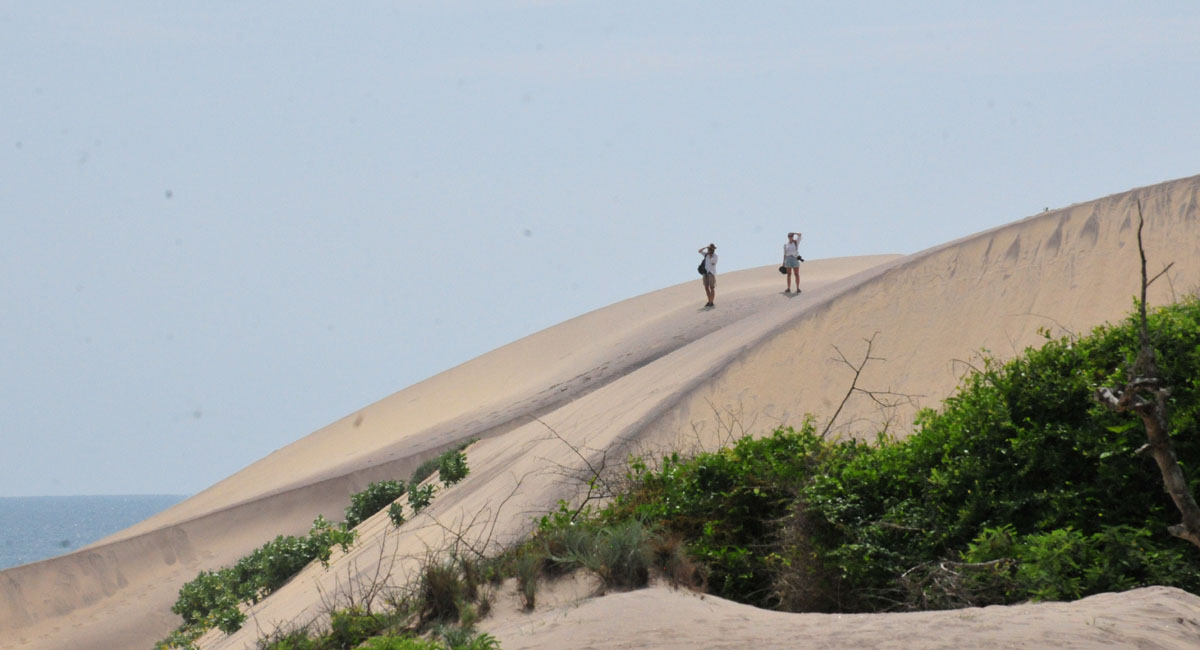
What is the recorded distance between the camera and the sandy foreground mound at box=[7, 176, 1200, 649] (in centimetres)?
1309

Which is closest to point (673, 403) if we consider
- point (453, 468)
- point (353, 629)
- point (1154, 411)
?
point (453, 468)

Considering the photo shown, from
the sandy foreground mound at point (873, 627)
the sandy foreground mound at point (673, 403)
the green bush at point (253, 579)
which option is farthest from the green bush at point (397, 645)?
the green bush at point (253, 579)

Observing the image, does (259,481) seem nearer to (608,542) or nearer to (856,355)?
(856,355)

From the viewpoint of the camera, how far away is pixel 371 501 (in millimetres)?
17141

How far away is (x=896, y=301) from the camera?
18.2 meters

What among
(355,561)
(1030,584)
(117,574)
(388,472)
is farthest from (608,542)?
(117,574)

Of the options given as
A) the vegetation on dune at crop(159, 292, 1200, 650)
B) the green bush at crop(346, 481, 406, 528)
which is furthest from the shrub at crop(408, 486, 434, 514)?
the vegetation on dune at crop(159, 292, 1200, 650)

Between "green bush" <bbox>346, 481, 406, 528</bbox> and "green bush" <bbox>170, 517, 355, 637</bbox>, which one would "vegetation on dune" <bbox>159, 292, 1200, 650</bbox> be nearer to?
"green bush" <bbox>170, 517, 355, 637</bbox>

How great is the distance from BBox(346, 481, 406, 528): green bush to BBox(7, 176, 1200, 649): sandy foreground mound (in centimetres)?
70

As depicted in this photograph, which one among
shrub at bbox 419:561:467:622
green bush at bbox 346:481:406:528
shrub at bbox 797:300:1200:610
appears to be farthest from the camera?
green bush at bbox 346:481:406:528

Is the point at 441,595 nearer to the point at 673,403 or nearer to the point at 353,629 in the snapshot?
the point at 353,629

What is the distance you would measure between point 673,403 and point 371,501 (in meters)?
5.33

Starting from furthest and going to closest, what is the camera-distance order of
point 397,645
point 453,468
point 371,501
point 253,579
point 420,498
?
point 371,501 → point 453,468 → point 253,579 → point 420,498 → point 397,645

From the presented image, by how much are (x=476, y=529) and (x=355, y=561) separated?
6.02ft
